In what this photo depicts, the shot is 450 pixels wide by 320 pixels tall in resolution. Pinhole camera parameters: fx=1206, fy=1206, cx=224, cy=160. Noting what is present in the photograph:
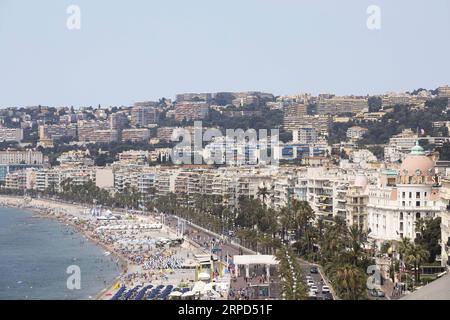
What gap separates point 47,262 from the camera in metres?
38.7

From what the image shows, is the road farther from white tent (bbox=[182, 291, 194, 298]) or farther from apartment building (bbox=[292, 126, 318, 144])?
apartment building (bbox=[292, 126, 318, 144])

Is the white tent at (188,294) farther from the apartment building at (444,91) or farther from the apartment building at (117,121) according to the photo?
the apartment building at (117,121)

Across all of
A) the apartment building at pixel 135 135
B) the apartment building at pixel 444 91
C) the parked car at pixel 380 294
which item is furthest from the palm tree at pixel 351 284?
the apartment building at pixel 135 135

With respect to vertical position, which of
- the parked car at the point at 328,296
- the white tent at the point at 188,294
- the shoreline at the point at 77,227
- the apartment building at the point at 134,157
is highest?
the parked car at the point at 328,296

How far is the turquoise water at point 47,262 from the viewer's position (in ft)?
99.7

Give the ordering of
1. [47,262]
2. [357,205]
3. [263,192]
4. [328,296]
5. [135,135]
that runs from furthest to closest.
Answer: [135,135] → [263,192] → [47,262] → [357,205] → [328,296]

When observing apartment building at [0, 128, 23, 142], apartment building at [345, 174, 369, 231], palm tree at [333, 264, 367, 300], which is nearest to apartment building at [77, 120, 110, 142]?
apartment building at [0, 128, 23, 142]

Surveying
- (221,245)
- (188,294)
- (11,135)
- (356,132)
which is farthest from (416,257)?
(11,135)

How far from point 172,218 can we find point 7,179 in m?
34.7

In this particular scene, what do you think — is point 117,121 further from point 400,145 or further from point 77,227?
point 77,227

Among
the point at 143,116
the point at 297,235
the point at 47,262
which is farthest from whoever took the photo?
the point at 143,116

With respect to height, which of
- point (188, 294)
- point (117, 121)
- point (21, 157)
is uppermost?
point (117, 121)
